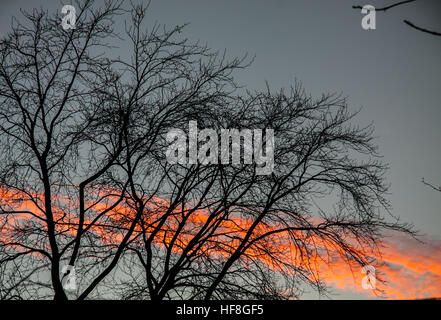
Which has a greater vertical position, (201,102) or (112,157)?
(201,102)

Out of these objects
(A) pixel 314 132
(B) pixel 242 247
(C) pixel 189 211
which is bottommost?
(B) pixel 242 247

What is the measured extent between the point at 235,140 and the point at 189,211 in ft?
5.71

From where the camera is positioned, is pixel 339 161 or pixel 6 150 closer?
pixel 6 150

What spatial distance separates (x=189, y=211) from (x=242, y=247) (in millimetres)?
1293

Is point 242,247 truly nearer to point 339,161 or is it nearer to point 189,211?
point 189,211

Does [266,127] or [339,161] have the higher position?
[266,127]
